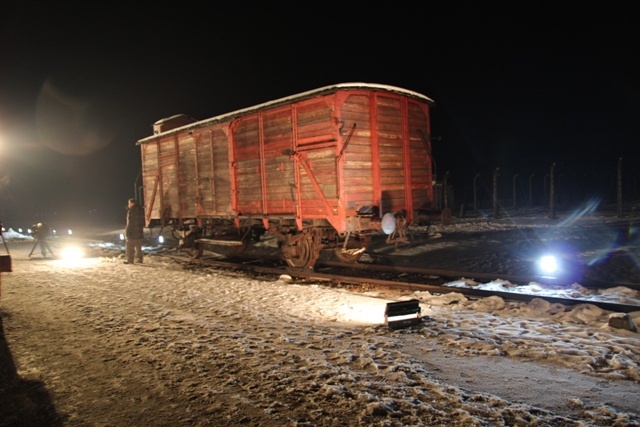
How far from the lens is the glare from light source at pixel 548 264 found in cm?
936

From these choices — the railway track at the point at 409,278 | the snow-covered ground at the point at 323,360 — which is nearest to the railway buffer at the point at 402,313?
the snow-covered ground at the point at 323,360

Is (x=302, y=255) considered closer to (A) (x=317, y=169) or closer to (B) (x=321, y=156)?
(A) (x=317, y=169)

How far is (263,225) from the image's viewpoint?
1119 cm

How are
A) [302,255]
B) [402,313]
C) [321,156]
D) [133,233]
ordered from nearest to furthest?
[402,313] < [321,156] < [302,255] < [133,233]

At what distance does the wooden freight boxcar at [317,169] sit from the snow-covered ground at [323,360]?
2.45 meters

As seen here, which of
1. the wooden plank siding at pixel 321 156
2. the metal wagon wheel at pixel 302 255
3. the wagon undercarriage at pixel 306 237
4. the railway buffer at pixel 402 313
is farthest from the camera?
the metal wagon wheel at pixel 302 255

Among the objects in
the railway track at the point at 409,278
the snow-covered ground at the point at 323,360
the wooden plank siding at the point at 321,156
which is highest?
the wooden plank siding at the point at 321,156

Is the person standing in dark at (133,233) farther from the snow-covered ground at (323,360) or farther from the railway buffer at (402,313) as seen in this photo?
the railway buffer at (402,313)

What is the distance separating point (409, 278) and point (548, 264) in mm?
3198

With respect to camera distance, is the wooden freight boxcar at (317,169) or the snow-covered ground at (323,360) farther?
the wooden freight boxcar at (317,169)

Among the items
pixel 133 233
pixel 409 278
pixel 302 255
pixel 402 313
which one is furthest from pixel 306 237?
pixel 133 233

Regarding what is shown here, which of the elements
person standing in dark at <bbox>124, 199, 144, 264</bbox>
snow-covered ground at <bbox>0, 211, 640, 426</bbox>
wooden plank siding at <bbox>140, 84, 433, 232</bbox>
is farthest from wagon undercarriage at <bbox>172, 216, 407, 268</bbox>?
snow-covered ground at <bbox>0, 211, 640, 426</bbox>

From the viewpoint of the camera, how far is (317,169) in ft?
30.6

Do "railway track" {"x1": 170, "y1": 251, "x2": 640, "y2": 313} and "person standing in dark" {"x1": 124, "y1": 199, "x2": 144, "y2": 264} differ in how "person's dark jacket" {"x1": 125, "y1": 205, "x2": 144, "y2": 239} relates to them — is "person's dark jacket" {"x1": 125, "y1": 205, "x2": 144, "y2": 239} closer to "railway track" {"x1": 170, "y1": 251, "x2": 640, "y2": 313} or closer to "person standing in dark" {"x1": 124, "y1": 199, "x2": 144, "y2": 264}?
"person standing in dark" {"x1": 124, "y1": 199, "x2": 144, "y2": 264}
